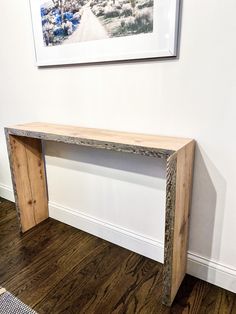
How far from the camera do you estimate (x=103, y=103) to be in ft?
5.26

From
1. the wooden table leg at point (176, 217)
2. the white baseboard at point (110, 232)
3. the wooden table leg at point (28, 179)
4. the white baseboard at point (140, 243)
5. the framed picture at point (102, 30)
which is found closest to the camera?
the wooden table leg at point (176, 217)

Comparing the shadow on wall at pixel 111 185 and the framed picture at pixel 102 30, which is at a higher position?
the framed picture at pixel 102 30

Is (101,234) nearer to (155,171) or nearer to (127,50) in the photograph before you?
(155,171)

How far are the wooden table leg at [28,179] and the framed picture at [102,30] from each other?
2.11ft

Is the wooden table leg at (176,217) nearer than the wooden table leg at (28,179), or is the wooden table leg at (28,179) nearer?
the wooden table leg at (176,217)

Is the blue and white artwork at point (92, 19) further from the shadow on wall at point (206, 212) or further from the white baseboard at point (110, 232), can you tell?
the white baseboard at point (110, 232)

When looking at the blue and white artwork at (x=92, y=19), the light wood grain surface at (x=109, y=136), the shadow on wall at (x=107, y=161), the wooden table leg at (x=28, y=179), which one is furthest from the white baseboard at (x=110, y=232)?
the blue and white artwork at (x=92, y=19)

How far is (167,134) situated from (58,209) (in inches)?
48.2

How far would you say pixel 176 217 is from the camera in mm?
1207

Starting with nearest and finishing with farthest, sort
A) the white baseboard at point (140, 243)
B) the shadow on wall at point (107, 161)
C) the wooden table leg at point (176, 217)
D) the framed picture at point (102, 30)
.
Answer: the wooden table leg at point (176, 217) → the framed picture at point (102, 30) → the white baseboard at point (140, 243) → the shadow on wall at point (107, 161)

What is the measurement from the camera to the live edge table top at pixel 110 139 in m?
1.17

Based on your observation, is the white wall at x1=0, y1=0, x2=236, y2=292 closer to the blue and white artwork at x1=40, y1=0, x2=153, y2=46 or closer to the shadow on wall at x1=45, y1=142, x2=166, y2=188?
the shadow on wall at x1=45, y1=142, x2=166, y2=188

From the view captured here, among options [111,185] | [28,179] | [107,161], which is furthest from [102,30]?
[28,179]

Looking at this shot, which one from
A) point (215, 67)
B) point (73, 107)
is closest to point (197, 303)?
point (215, 67)
